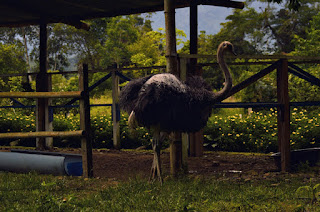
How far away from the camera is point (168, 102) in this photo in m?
5.93

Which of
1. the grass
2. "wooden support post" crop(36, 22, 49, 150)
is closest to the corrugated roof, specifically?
"wooden support post" crop(36, 22, 49, 150)

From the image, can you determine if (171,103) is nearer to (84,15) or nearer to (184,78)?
(184,78)

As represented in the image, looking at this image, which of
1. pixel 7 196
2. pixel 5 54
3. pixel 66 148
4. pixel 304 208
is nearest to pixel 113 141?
pixel 66 148

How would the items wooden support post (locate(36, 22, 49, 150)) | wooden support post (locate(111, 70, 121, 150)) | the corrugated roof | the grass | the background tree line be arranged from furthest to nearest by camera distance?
1. the background tree line
2. wooden support post (locate(36, 22, 49, 150))
3. wooden support post (locate(111, 70, 121, 150))
4. the corrugated roof
5. the grass

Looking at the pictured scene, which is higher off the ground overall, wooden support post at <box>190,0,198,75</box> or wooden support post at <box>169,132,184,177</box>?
wooden support post at <box>190,0,198,75</box>

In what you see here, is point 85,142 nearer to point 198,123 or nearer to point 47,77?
point 198,123

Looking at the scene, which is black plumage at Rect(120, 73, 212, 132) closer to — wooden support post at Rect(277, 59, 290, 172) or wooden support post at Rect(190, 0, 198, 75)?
wooden support post at Rect(277, 59, 290, 172)

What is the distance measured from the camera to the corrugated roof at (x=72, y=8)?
9.08 metres

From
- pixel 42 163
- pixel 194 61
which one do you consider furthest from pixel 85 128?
pixel 194 61

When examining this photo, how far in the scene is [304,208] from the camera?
444 centimetres

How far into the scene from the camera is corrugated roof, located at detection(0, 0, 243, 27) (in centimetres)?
908

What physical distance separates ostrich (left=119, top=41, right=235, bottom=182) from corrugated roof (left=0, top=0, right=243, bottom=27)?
323 cm

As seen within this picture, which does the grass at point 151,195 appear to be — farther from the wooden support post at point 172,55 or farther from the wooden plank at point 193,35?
the wooden plank at point 193,35

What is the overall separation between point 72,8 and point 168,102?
15.5 feet
